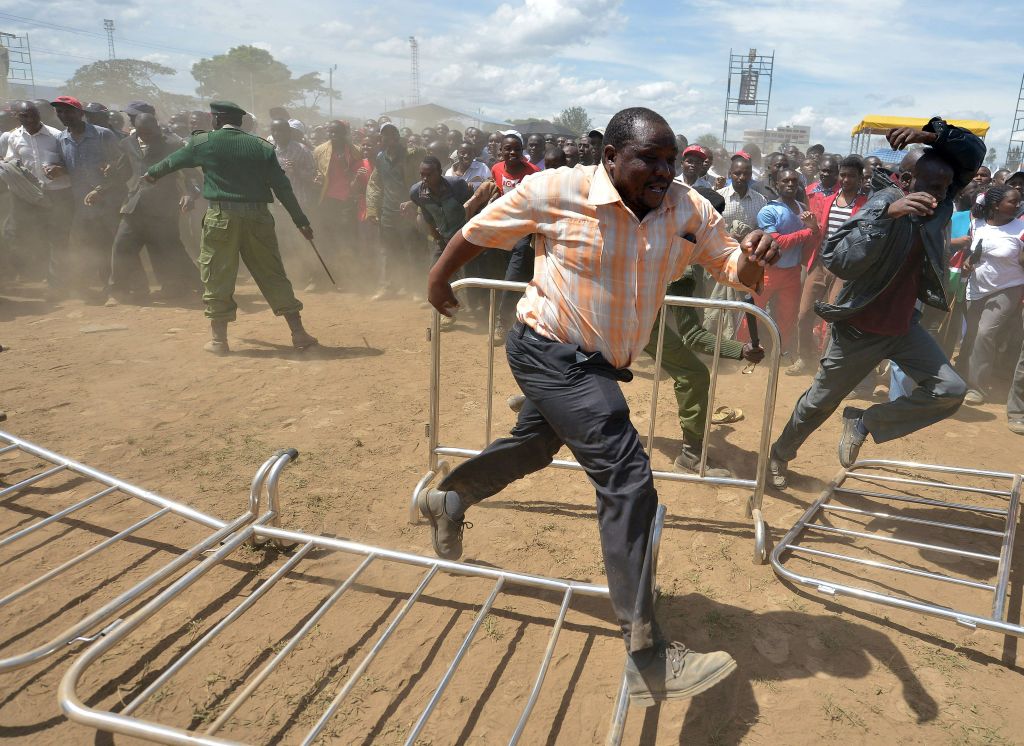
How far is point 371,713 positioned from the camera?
8.25 feet

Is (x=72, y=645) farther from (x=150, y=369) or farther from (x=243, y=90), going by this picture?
(x=243, y=90)

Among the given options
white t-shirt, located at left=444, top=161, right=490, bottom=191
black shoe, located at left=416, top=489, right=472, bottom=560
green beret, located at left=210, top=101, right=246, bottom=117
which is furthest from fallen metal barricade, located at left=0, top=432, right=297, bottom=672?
white t-shirt, located at left=444, top=161, right=490, bottom=191

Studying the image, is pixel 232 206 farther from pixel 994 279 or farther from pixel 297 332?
pixel 994 279

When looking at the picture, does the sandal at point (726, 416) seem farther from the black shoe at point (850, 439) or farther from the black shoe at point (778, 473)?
the black shoe at point (850, 439)

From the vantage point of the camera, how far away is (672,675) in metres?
2.33

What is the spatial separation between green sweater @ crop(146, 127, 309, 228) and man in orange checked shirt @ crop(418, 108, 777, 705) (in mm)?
4512

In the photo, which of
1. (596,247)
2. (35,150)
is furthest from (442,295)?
(35,150)

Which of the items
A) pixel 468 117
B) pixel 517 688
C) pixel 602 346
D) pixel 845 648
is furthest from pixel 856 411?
pixel 468 117

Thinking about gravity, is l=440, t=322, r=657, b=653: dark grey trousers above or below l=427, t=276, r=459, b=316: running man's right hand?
below

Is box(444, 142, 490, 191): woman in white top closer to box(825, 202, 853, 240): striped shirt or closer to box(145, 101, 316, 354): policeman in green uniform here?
box(145, 101, 316, 354): policeman in green uniform

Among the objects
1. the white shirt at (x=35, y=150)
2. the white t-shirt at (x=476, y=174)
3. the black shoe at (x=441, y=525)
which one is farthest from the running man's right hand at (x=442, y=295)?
the white shirt at (x=35, y=150)

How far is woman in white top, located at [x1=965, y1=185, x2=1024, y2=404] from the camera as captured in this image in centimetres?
627

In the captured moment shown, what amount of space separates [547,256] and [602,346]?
400mm

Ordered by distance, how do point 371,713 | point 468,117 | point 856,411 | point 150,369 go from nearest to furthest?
1. point 371,713
2. point 856,411
3. point 150,369
4. point 468,117
